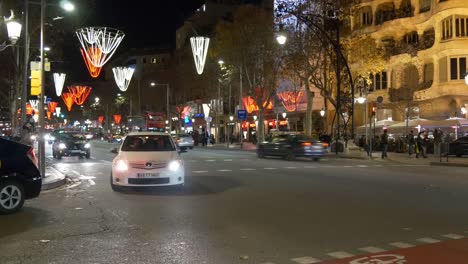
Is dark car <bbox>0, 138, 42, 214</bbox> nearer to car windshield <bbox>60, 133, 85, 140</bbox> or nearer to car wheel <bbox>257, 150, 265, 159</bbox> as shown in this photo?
car wheel <bbox>257, 150, 265, 159</bbox>

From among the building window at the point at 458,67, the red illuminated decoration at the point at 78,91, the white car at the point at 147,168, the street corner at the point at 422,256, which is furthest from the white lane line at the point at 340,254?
the red illuminated decoration at the point at 78,91

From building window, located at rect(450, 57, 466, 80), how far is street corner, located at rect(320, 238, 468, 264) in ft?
114

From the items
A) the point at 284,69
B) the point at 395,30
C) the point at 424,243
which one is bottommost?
the point at 424,243

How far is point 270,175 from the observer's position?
735 inches

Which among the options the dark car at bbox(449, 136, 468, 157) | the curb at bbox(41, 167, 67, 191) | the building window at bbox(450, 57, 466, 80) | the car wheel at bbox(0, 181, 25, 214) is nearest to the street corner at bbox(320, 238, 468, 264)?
the car wheel at bbox(0, 181, 25, 214)

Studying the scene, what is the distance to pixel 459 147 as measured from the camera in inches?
1245

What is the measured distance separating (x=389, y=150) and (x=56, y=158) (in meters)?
22.9

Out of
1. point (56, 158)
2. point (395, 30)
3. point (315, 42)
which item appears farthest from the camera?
point (395, 30)

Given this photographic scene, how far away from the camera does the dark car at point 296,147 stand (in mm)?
27797

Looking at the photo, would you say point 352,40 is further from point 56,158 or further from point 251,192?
point 251,192

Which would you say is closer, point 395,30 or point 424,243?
point 424,243

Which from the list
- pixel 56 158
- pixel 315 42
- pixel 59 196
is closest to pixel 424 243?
pixel 59 196

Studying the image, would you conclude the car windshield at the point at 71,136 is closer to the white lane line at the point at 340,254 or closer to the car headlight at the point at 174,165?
the car headlight at the point at 174,165

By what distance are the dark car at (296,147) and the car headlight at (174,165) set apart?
15.2 meters
